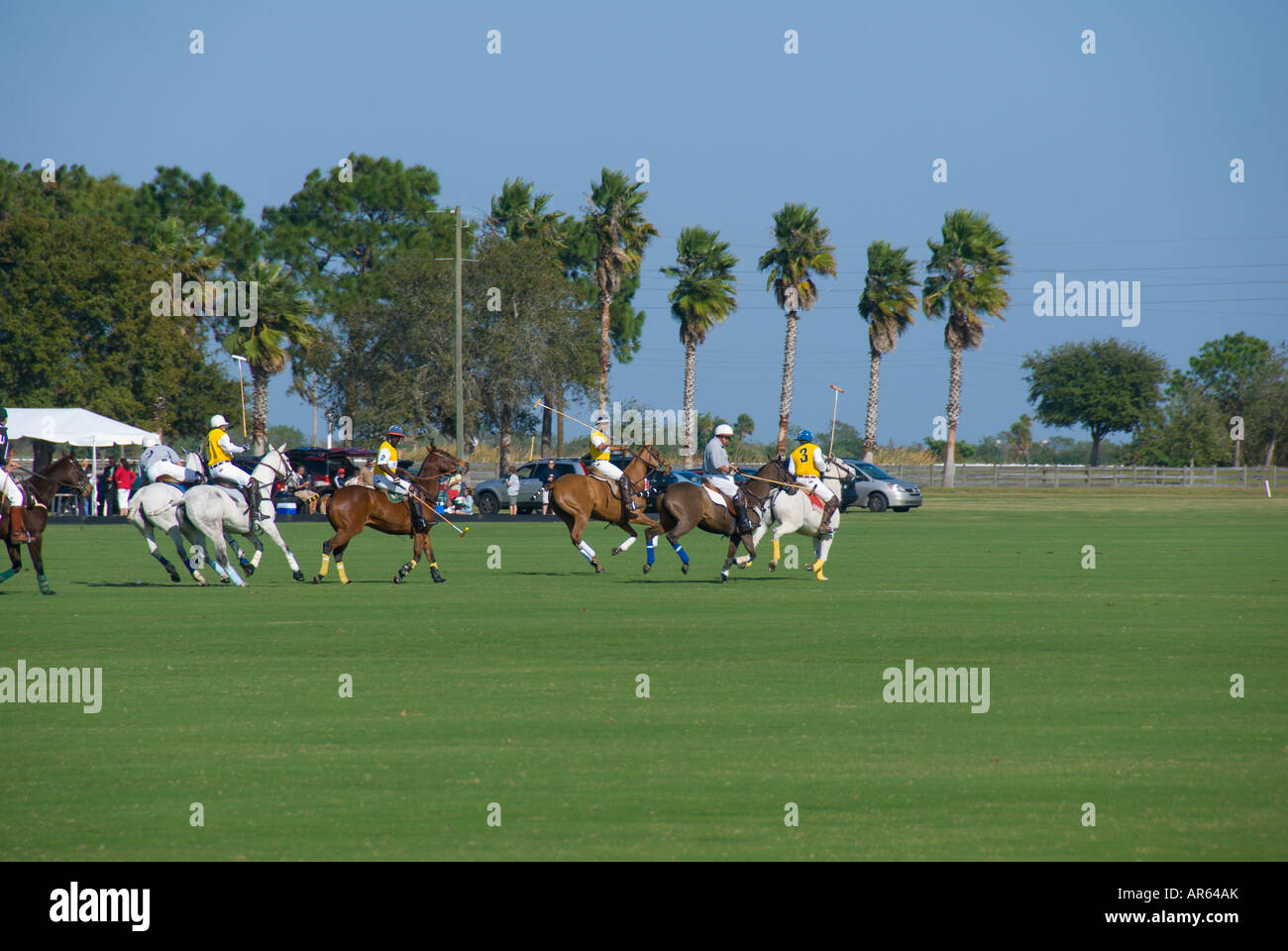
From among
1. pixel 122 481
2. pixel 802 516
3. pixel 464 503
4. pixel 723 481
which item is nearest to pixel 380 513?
pixel 723 481

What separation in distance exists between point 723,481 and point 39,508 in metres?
10.4

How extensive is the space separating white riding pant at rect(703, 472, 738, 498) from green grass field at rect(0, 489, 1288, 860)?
2731 millimetres

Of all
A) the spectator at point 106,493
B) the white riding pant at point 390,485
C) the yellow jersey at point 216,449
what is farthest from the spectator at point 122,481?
the white riding pant at point 390,485

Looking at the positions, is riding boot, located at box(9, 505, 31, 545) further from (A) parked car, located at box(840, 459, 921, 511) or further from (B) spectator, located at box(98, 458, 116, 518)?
(A) parked car, located at box(840, 459, 921, 511)

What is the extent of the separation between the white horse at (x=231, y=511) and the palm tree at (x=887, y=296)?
56.0 m

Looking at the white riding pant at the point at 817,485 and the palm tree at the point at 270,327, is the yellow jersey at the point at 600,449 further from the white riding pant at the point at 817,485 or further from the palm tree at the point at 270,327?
the palm tree at the point at 270,327

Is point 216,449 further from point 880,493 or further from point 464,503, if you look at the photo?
point 880,493

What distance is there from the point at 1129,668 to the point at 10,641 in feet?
36.1

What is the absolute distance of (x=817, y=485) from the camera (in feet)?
74.1

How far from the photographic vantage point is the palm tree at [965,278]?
245 ft

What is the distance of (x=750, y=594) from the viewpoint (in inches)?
781

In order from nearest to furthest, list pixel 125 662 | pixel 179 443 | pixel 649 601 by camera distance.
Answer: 1. pixel 125 662
2. pixel 649 601
3. pixel 179 443
